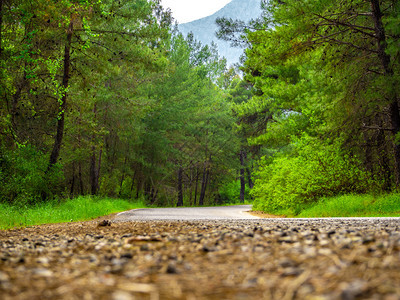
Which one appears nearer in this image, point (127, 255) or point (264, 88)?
point (127, 255)

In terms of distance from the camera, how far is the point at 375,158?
44.8 ft

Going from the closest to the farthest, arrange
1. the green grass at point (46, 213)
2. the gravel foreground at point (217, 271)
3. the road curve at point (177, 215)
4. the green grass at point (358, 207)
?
the gravel foreground at point (217, 271)
the green grass at point (46, 213)
the green grass at point (358, 207)
the road curve at point (177, 215)

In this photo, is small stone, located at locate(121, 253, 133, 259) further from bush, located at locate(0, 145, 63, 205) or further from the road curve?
bush, located at locate(0, 145, 63, 205)

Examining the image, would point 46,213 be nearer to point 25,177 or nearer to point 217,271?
point 25,177

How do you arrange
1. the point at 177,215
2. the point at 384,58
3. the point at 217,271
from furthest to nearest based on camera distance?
the point at 177,215
the point at 384,58
the point at 217,271

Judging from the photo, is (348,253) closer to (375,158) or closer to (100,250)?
(100,250)

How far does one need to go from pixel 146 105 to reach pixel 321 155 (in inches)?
447

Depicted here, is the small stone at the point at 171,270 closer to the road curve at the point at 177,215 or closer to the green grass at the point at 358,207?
the road curve at the point at 177,215

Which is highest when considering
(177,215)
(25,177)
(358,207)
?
(25,177)

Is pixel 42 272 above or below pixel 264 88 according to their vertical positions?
below

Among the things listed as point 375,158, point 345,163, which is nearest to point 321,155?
point 345,163

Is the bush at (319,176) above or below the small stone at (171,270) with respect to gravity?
above

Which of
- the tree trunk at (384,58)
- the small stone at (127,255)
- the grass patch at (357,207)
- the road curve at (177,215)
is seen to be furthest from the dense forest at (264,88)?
the small stone at (127,255)

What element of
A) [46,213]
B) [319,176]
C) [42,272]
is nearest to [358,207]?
[319,176]
